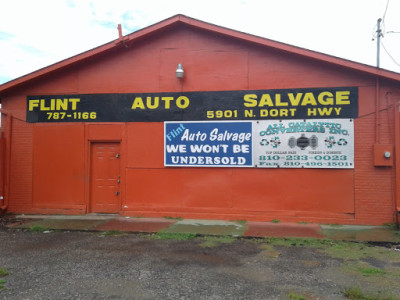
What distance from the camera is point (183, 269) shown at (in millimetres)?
5336

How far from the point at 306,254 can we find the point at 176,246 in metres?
2.50

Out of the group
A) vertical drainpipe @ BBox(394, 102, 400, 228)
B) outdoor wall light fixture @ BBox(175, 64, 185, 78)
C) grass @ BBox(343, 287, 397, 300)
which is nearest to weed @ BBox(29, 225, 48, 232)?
outdoor wall light fixture @ BBox(175, 64, 185, 78)

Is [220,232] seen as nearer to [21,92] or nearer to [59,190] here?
[59,190]

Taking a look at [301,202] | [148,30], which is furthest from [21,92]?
[301,202]

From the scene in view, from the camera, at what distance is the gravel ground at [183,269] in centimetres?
446

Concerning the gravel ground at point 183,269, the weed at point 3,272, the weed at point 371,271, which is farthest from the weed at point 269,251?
the weed at point 3,272

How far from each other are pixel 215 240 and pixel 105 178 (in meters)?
4.21

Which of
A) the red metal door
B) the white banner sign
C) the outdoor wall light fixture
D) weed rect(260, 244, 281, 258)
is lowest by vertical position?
weed rect(260, 244, 281, 258)

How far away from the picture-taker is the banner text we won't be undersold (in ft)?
29.6

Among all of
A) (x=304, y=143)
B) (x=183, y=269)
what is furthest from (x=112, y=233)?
(x=304, y=143)

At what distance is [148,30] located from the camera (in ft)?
30.3

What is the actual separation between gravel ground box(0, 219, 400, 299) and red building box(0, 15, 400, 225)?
2.17 metres

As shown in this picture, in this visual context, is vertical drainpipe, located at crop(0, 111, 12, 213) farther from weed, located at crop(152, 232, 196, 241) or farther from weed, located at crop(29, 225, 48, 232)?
weed, located at crop(152, 232, 196, 241)

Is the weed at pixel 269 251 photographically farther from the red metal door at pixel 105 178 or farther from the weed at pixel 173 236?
the red metal door at pixel 105 178
